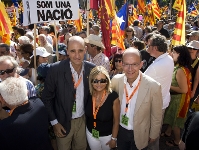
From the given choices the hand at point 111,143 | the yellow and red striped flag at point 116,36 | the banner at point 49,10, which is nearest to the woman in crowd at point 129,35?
the yellow and red striped flag at point 116,36

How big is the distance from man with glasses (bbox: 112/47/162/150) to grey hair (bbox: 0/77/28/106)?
3.79 feet

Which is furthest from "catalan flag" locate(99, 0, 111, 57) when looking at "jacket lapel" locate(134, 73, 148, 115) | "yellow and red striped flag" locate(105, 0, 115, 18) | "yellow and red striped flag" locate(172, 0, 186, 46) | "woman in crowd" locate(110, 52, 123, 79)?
"jacket lapel" locate(134, 73, 148, 115)

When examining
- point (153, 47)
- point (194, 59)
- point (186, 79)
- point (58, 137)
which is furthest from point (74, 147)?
point (194, 59)

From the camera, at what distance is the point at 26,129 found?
2012mm

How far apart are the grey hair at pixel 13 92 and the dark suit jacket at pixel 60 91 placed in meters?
0.56

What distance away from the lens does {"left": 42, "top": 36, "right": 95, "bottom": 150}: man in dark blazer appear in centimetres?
262

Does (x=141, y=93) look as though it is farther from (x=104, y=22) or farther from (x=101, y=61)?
(x=104, y=22)

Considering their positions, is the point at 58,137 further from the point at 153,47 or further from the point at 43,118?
the point at 153,47

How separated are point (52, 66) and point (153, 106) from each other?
132 centimetres

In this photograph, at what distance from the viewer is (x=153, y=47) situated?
10.5 feet

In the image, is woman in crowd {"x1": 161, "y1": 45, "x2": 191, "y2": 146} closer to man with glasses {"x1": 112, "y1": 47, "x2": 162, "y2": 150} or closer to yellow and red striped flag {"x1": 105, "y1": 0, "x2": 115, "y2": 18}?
man with glasses {"x1": 112, "y1": 47, "x2": 162, "y2": 150}

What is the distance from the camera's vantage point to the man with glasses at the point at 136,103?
250 cm

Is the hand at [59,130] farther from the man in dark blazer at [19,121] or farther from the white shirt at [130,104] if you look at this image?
the white shirt at [130,104]

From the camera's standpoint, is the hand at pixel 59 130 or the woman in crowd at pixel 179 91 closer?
the hand at pixel 59 130
